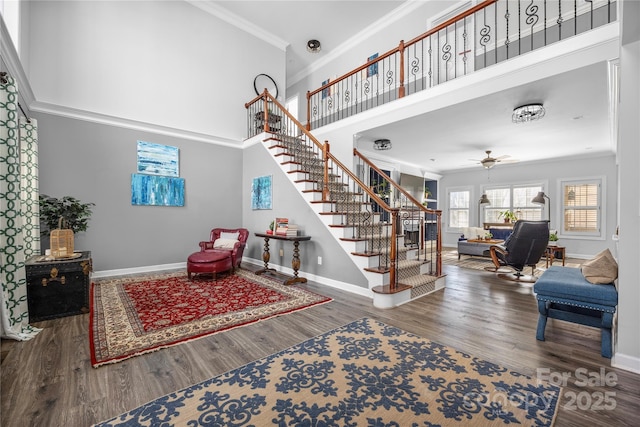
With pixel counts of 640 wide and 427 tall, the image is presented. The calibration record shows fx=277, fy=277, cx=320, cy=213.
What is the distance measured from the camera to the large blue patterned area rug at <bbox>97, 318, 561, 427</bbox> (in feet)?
4.99

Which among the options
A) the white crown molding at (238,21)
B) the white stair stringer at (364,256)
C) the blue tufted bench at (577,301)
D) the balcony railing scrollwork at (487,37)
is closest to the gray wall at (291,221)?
the white stair stringer at (364,256)

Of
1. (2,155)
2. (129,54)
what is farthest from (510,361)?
(129,54)

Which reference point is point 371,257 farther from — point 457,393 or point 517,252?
point 517,252

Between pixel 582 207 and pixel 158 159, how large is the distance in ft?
36.3

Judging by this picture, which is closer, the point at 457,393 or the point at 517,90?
the point at 457,393

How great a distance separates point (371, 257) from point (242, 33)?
668 centimetres

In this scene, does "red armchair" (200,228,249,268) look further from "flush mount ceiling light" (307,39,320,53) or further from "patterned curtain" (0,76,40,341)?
"flush mount ceiling light" (307,39,320,53)

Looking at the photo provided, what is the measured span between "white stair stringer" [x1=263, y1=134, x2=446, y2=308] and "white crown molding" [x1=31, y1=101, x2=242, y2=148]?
1877 mm

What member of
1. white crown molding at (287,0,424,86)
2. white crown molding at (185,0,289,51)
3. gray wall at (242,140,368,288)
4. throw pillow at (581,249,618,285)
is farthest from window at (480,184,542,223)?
white crown molding at (185,0,289,51)

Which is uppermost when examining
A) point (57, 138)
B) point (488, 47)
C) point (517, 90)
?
point (488, 47)

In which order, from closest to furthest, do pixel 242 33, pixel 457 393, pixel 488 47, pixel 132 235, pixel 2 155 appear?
pixel 457 393 → pixel 2 155 → pixel 132 235 → pixel 488 47 → pixel 242 33

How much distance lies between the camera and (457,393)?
1.75 m

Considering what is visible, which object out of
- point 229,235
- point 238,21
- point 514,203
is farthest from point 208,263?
point 514,203

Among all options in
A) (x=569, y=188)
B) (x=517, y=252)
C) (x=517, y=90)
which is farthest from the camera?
(x=569, y=188)
